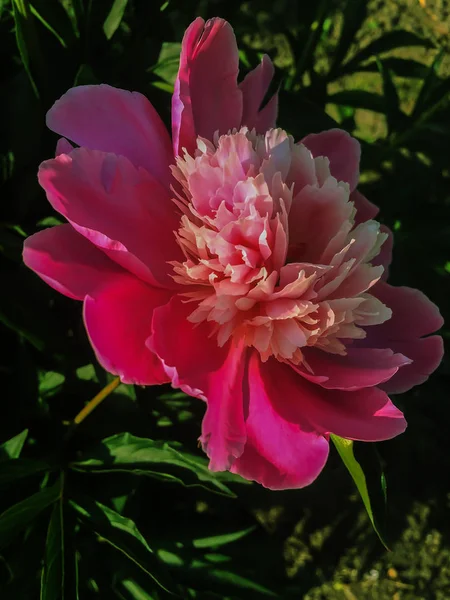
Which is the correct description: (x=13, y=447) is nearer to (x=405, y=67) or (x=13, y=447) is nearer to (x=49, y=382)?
(x=49, y=382)

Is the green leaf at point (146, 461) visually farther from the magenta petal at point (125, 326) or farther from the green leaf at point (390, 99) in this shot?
the green leaf at point (390, 99)

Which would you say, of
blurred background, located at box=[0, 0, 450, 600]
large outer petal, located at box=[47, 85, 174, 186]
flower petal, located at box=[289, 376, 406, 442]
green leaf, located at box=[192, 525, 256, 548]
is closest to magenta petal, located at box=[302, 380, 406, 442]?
flower petal, located at box=[289, 376, 406, 442]

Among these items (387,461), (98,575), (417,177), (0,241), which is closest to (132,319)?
(0,241)

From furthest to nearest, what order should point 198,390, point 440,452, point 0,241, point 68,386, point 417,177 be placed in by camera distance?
point 440,452 < point 417,177 < point 68,386 < point 0,241 < point 198,390

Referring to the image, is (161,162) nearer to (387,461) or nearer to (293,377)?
(293,377)

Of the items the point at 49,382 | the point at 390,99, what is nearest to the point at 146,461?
the point at 49,382
